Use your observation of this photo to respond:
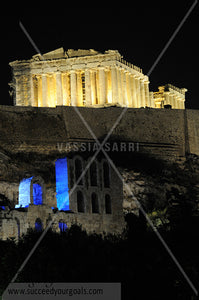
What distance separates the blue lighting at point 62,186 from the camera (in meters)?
41.9

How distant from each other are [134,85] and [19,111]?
19.4 m

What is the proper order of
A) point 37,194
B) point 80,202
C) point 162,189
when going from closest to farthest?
1. point 37,194
2. point 80,202
3. point 162,189

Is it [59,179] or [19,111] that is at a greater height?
[19,111]

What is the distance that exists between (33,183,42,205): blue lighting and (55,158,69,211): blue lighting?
5.05 ft

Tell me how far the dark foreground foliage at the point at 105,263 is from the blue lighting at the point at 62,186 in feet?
11.2

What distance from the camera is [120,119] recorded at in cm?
6575

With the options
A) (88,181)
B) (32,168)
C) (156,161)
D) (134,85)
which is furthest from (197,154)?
(88,181)

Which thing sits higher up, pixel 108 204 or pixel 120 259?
pixel 108 204

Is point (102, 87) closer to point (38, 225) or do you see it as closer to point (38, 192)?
point (38, 192)

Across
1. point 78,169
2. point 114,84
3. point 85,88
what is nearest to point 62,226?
point 78,169

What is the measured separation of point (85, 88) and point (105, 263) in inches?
1659

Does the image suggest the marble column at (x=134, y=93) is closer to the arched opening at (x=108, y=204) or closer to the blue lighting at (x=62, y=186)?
the arched opening at (x=108, y=204)

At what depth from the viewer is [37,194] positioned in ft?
134

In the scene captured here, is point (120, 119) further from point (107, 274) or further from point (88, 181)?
point (107, 274)
